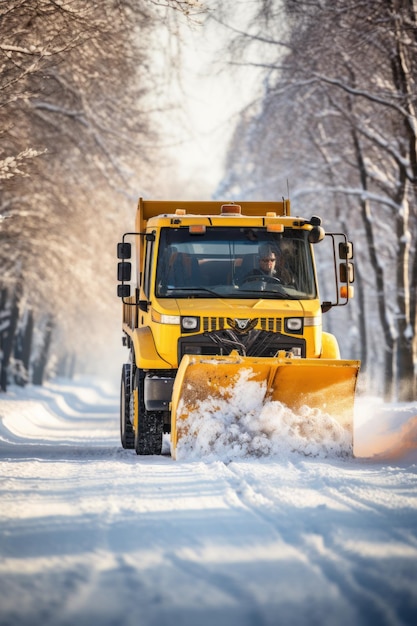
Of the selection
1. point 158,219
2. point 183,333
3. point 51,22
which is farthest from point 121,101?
point 183,333

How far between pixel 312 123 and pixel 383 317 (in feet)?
16.5

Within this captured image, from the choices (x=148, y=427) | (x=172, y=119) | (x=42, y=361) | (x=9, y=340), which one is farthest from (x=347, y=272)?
(x=42, y=361)

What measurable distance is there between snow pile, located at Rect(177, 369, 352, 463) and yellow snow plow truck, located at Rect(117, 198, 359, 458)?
92 mm

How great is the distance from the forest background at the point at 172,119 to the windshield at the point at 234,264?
1240mm

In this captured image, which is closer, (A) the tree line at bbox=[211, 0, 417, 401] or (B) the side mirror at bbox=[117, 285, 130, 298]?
(B) the side mirror at bbox=[117, 285, 130, 298]

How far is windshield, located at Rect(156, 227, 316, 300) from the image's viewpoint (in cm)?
996

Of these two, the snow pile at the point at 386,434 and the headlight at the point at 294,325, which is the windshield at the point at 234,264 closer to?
the headlight at the point at 294,325

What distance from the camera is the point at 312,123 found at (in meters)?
21.2

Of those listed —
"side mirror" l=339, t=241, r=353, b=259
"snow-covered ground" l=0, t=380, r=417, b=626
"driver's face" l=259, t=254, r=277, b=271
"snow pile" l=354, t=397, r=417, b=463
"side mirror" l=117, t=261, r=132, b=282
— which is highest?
"side mirror" l=339, t=241, r=353, b=259

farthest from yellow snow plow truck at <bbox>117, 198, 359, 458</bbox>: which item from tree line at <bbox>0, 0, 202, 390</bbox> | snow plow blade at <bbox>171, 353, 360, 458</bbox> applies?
tree line at <bbox>0, 0, 202, 390</bbox>

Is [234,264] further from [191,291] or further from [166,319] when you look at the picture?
[166,319]

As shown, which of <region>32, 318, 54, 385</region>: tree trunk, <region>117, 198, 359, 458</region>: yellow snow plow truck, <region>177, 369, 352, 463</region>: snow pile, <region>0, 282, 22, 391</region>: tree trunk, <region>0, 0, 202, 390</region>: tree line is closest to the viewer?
<region>177, 369, 352, 463</region>: snow pile

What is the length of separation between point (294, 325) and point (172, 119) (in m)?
7.51

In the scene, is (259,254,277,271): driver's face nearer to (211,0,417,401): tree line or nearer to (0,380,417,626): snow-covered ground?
(211,0,417,401): tree line
